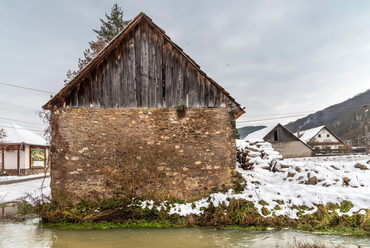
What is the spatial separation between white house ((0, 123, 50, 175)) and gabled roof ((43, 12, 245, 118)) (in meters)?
17.0

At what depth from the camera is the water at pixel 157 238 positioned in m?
5.62

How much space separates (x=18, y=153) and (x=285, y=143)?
3384cm

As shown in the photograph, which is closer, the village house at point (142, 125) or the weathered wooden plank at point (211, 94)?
the village house at point (142, 125)

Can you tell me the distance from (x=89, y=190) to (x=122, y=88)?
13.5 feet

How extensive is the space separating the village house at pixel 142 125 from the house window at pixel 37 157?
20211mm

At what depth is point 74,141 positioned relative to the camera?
27.0 ft

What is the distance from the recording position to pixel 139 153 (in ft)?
27.3

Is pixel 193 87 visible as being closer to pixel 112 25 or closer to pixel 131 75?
pixel 131 75

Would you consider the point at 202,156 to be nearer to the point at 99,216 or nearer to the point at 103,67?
the point at 99,216

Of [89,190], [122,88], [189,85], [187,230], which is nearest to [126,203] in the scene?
[89,190]

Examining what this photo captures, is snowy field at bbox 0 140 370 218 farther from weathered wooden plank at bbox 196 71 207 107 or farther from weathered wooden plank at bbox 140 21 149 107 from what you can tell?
weathered wooden plank at bbox 140 21 149 107

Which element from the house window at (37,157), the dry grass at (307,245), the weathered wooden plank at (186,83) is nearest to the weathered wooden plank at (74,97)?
the weathered wooden plank at (186,83)

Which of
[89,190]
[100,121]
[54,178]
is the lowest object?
[89,190]

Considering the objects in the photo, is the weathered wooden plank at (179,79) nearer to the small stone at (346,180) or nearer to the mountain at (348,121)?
the small stone at (346,180)
